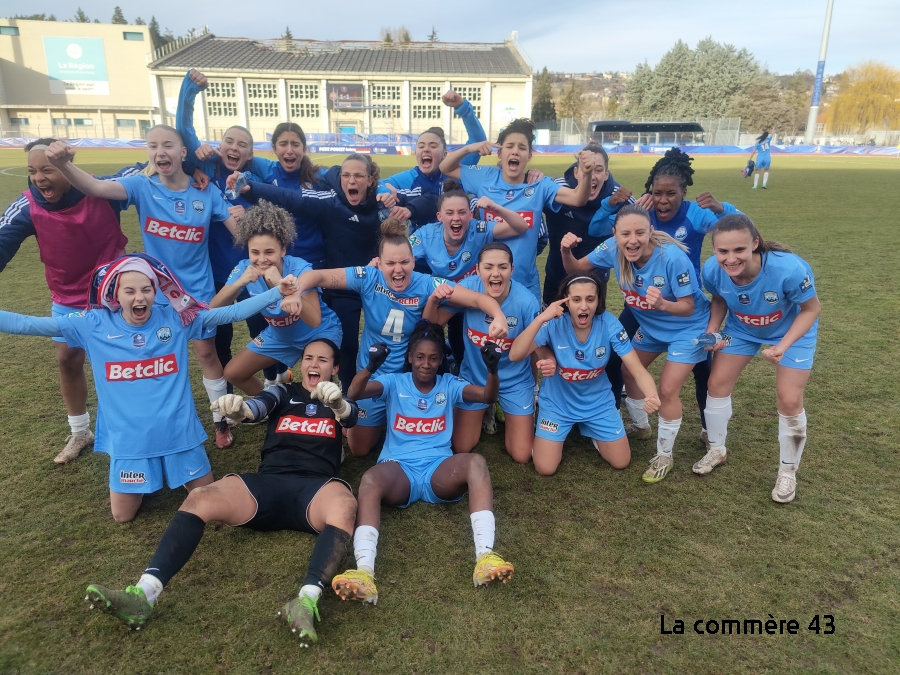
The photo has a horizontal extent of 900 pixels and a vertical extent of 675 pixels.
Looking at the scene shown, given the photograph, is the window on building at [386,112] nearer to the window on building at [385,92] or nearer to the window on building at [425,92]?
the window on building at [385,92]

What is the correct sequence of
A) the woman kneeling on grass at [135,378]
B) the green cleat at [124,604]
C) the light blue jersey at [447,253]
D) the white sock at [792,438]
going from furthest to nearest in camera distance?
1. the light blue jersey at [447,253]
2. the white sock at [792,438]
3. the woman kneeling on grass at [135,378]
4. the green cleat at [124,604]

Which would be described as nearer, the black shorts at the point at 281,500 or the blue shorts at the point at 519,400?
the black shorts at the point at 281,500

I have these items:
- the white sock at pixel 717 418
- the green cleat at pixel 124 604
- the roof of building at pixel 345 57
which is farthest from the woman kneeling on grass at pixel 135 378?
the roof of building at pixel 345 57

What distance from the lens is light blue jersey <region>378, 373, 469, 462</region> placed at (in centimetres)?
377

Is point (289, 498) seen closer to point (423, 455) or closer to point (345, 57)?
point (423, 455)

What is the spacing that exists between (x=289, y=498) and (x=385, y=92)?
65236mm

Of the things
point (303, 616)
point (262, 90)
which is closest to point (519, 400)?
point (303, 616)

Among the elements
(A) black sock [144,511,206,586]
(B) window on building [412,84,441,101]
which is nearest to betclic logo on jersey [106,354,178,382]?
(A) black sock [144,511,206,586]

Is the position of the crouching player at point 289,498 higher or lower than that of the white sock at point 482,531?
higher

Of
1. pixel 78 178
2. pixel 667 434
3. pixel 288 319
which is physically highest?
pixel 78 178

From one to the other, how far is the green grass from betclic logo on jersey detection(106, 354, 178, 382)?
87 cm

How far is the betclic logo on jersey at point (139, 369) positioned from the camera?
3.47 meters

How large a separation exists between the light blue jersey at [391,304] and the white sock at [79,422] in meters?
2.25

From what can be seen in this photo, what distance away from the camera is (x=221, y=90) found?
5931 cm
